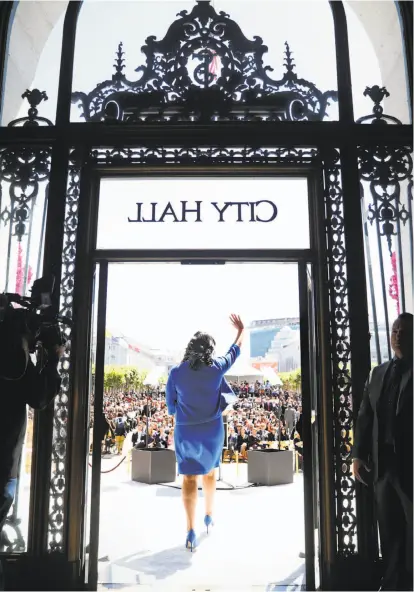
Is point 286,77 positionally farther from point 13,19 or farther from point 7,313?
point 7,313

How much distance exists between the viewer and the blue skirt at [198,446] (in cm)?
363

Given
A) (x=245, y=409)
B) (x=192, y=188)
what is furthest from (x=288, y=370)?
(x=192, y=188)

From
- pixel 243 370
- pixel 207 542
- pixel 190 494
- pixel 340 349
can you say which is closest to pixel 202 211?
pixel 340 349

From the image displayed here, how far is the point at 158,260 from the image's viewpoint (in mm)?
3213

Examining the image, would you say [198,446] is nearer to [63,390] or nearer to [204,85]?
[63,390]

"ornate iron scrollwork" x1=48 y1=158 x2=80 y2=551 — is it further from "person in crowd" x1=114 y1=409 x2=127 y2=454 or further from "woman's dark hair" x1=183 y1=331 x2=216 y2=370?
"person in crowd" x1=114 y1=409 x2=127 y2=454

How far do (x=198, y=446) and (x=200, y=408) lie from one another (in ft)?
0.91

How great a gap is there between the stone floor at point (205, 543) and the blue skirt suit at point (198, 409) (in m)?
0.57

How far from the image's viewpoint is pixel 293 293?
326 centimetres

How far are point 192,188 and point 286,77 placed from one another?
3.26ft

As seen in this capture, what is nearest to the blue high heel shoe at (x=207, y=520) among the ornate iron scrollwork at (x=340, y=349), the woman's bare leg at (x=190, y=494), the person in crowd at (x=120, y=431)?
the woman's bare leg at (x=190, y=494)

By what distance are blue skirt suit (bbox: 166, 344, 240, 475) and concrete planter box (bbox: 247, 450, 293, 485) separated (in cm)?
192

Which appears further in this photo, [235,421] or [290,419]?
[235,421]

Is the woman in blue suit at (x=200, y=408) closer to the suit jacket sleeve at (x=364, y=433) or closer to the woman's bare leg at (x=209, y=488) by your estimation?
the woman's bare leg at (x=209, y=488)
